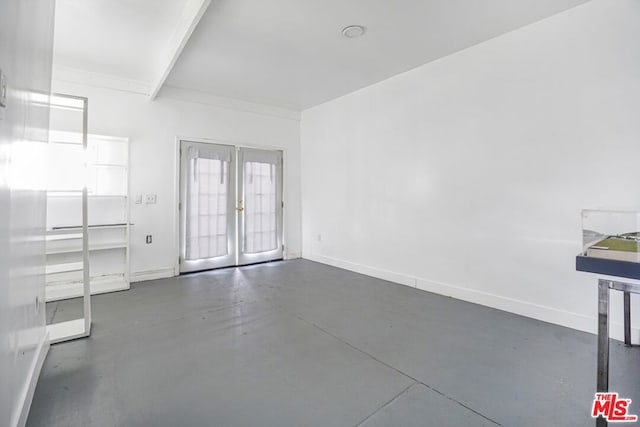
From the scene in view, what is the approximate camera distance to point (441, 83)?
361 centimetres

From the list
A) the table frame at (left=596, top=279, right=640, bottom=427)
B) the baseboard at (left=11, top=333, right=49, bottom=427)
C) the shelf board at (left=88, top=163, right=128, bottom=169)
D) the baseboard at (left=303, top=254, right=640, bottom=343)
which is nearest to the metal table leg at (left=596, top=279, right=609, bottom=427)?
the table frame at (left=596, top=279, right=640, bottom=427)

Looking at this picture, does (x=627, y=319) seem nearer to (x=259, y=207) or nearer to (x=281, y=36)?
(x=281, y=36)

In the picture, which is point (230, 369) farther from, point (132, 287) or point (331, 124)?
point (331, 124)

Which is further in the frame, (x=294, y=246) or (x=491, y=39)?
(x=294, y=246)

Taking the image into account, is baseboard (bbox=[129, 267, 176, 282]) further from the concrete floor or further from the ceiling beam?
the ceiling beam

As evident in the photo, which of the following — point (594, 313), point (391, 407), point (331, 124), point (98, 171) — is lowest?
point (391, 407)

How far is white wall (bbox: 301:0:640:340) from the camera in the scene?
2.50m

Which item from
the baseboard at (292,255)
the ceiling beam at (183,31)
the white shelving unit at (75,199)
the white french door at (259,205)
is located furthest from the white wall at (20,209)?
the baseboard at (292,255)

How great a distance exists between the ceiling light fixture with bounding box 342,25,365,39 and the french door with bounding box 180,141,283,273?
9.05ft

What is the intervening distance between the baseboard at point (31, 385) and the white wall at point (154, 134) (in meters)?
2.16

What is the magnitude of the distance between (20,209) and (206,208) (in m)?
3.44

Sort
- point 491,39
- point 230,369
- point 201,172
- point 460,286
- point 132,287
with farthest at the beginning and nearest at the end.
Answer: point 201,172, point 132,287, point 460,286, point 491,39, point 230,369

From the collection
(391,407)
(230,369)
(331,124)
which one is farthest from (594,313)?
→ (331,124)

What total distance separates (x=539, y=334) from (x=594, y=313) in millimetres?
503
